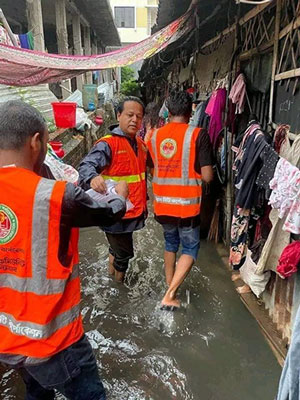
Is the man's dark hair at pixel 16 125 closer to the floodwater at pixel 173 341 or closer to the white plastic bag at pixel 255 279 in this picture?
the floodwater at pixel 173 341

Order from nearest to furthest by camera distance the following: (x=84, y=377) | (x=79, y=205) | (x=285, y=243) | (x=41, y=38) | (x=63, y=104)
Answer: (x=79, y=205) < (x=84, y=377) < (x=285, y=243) < (x=63, y=104) < (x=41, y=38)

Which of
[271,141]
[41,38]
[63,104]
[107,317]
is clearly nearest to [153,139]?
[271,141]

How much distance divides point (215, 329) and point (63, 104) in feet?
16.7

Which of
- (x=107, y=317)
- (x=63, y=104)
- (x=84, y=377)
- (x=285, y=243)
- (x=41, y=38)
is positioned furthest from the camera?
(x=41, y=38)

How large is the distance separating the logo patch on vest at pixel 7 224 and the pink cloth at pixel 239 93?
304cm

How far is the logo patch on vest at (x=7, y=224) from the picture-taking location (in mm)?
1495

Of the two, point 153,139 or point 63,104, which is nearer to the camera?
point 153,139

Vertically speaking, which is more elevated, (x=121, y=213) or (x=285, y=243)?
(x=121, y=213)

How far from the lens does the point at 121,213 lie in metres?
1.77

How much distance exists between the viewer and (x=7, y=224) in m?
1.51

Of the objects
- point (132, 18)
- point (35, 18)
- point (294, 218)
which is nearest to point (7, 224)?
point (294, 218)

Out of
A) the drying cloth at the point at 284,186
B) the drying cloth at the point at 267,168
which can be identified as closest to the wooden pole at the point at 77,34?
the drying cloth at the point at 267,168

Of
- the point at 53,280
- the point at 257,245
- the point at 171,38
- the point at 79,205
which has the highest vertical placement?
the point at 171,38

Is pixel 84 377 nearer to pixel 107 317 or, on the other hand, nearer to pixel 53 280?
pixel 53 280
